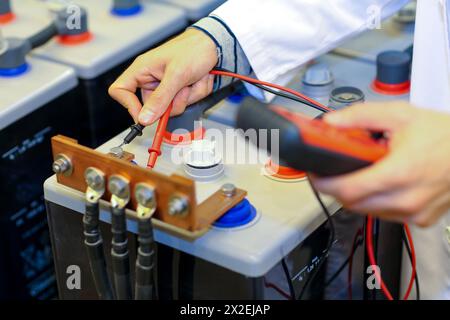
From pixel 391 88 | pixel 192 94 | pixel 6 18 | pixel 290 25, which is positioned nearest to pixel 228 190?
pixel 192 94

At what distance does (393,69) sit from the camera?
4.14 ft

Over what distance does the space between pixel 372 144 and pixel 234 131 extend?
412mm

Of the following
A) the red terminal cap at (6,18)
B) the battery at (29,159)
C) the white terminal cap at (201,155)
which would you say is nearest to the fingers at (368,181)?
the white terminal cap at (201,155)

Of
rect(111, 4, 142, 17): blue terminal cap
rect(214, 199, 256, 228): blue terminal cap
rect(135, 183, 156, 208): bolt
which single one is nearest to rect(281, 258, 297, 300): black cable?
rect(214, 199, 256, 228): blue terminal cap

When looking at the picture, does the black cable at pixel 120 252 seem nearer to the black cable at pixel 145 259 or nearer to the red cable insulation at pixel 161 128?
the black cable at pixel 145 259

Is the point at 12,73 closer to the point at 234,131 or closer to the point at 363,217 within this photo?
the point at 234,131

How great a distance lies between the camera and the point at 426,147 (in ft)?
2.50

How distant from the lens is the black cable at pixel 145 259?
87 centimetres

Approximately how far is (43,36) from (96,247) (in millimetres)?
664

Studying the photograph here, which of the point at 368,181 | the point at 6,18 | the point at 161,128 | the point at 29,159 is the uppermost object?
the point at 368,181

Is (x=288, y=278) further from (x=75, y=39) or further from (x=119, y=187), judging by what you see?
(x=75, y=39)

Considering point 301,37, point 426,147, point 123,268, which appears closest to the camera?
point 426,147

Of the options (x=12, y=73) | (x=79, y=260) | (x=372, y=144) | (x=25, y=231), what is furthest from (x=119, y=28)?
(x=372, y=144)

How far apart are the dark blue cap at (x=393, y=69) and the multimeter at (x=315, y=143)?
0.51 metres
